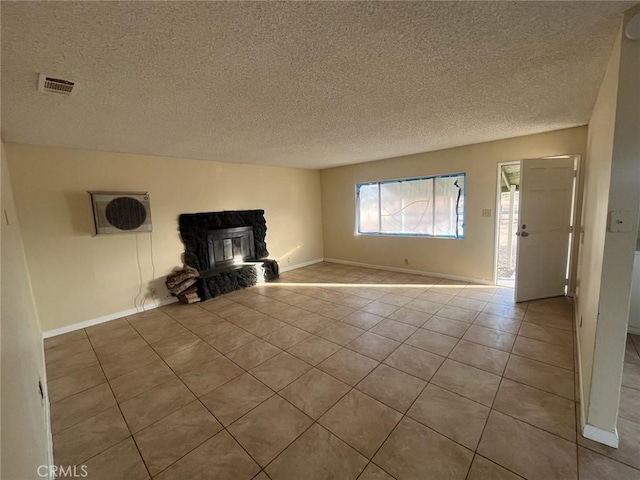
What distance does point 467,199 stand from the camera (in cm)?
438

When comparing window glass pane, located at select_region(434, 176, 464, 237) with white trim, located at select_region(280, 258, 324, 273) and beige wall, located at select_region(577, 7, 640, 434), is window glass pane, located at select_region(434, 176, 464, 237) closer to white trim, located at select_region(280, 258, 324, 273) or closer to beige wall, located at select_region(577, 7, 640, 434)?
white trim, located at select_region(280, 258, 324, 273)

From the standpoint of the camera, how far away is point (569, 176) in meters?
3.46

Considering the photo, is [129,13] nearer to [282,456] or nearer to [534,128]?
[282,456]

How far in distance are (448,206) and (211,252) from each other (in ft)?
13.8

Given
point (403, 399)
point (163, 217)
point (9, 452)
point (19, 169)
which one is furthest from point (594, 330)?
point (19, 169)

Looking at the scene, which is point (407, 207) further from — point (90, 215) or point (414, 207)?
point (90, 215)

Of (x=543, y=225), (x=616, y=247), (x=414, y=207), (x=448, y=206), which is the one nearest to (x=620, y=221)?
(x=616, y=247)

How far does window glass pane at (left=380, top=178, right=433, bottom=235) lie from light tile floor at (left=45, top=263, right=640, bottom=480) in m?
1.99

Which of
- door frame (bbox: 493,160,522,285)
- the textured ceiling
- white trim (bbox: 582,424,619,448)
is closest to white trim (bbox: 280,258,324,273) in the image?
the textured ceiling

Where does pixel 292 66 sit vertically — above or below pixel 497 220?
above

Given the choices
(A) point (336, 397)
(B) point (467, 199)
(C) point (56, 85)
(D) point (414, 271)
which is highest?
(C) point (56, 85)

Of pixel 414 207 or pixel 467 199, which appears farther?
pixel 414 207

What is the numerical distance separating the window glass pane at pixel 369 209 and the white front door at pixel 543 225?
2.64 metres

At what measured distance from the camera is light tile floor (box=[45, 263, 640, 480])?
148 cm
